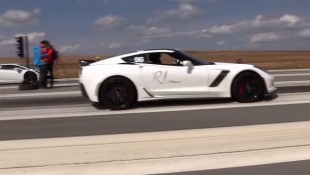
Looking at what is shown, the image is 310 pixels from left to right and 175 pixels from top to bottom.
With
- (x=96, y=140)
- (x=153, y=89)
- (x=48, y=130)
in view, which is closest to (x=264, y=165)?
(x=96, y=140)

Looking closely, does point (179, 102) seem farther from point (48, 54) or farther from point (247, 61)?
point (247, 61)

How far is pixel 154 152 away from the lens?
596 centimetres

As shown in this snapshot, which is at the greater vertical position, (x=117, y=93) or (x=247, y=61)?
(x=117, y=93)

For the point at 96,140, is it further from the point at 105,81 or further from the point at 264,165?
the point at 105,81

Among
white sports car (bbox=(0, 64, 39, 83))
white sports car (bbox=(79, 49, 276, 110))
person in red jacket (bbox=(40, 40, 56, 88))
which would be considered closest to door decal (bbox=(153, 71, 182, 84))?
white sports car (bbox=(79, 49, 276, 110))

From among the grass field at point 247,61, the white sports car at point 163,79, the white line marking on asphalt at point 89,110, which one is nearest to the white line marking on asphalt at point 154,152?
the white line marking on asphalt at point 89,110

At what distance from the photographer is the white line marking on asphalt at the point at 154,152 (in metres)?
5.46

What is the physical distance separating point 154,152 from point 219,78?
191 inches

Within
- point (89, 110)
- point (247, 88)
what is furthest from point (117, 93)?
point (247, 88)

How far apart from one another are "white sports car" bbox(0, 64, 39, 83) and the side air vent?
47.1 feet

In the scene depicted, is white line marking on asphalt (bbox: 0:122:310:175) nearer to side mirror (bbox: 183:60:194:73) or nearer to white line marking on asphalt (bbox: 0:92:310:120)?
white line marking on asphalt (bbox: 0:92:310:120)

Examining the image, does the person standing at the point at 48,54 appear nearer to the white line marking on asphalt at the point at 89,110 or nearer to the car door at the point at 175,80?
the white line marking on asphalt at the point at 89,110

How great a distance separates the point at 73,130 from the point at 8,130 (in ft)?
3.57

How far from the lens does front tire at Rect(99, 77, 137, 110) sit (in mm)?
10188
